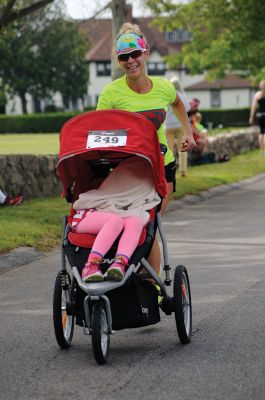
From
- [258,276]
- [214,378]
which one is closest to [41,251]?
[258,276]

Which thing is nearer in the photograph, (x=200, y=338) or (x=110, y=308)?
(x=110, y=308)

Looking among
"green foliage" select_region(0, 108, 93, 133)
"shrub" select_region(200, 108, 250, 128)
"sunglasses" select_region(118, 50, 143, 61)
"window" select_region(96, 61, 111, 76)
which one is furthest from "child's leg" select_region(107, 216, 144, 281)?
"window" select_region(96, 61, 111, 76)

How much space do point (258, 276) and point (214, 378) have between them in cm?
362

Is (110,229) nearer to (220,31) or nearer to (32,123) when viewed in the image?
(220,31)

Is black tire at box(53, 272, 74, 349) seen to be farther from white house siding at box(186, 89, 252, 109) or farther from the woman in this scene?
white house siding at box(186, 89, 252, 109)

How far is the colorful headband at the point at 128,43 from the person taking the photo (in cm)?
733

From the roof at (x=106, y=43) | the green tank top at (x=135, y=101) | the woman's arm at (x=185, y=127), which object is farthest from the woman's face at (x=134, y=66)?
the roof at (x=106, y=43)

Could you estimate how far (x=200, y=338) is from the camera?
23.0 feet

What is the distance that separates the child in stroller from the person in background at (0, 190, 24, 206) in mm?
7231

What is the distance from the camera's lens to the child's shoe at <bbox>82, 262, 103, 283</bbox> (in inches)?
250

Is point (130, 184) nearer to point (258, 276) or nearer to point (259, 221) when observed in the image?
point (258, 276)

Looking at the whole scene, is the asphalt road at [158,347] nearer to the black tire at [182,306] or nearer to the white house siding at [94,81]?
the black tire at [182,306]

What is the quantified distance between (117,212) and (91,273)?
1.83 feet

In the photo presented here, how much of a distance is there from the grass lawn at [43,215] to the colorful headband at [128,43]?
13.1ft
